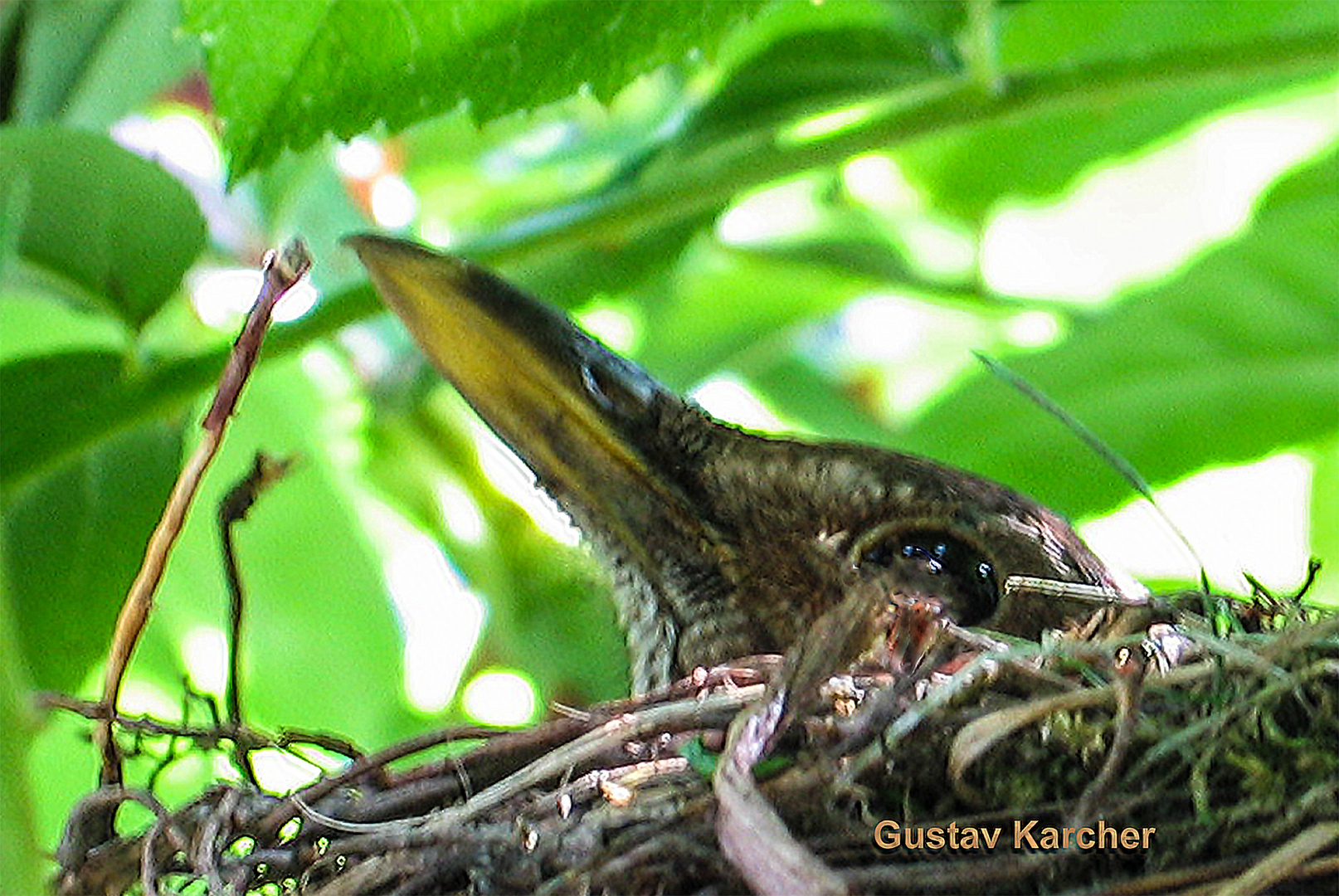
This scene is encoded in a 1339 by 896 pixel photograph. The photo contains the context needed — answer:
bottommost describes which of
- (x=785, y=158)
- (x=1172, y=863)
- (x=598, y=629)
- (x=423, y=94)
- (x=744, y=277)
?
(x=1172, y=863)

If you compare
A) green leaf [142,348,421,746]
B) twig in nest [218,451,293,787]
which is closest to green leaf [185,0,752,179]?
twig in nest [218,451,293,787]

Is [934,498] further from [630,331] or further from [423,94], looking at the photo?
[630,331]

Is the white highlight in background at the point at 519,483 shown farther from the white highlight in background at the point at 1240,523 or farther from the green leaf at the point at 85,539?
the white highlight in background at the point at 1240,523

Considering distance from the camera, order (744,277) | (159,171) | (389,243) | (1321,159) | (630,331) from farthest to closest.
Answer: (630,331) < (744,277) < (1321,159) < (159,171) < (389,243)

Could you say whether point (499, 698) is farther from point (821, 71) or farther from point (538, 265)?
point (821, 71)

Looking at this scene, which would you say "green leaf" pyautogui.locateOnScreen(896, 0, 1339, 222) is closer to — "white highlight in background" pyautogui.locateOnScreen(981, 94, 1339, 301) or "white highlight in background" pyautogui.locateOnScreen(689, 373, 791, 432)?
"white highlight in background" pyautogui.locateOnScreen(689, 373, 791, 432)

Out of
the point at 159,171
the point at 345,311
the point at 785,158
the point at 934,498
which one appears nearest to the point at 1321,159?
the point at 785,158

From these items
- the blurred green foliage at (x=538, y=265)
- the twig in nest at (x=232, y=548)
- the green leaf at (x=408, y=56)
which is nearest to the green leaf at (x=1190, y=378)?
the blurred green foliage at (x=538, y=265)

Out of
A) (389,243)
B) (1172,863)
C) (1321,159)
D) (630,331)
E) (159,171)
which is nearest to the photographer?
(1172,863)
